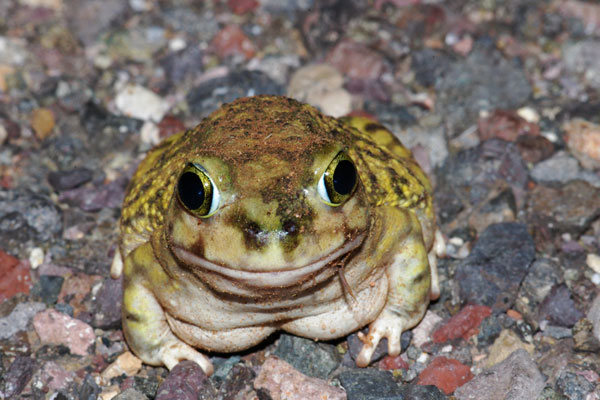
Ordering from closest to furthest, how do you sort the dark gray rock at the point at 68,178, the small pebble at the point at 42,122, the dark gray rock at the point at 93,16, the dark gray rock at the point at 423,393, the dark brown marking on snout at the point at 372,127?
the dark gray rock at the point at 423,393
the dark brown marking on snout at the point at 372,127
the dark gray rock at the point at 68,178
the small pebble at the point at 42,122
the dark gray rock at the point at 93,16

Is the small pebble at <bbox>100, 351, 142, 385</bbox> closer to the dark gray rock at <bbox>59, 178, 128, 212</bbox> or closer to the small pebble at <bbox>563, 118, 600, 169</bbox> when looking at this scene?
the dark gray rock at <bbox>59, 178, 128, 212</bbox>

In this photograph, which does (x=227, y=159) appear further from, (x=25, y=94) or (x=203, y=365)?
(x=25, y=94)

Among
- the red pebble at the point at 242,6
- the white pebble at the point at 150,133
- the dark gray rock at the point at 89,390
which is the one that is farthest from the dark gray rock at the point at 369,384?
the red pebble at the point at 242,6

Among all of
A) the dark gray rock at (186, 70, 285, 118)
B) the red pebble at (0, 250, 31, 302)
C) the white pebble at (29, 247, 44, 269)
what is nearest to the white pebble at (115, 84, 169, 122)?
the dark gray rock at (186, 70, 285, 118)

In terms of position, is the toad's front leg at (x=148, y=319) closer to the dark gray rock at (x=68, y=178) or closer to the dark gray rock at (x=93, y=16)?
the dark gray rock at (x=68, y=178)

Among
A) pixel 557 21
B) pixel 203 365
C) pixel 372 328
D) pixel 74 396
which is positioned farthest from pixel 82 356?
pixel 557 21

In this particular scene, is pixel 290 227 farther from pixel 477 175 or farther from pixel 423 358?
pixel 477 175
